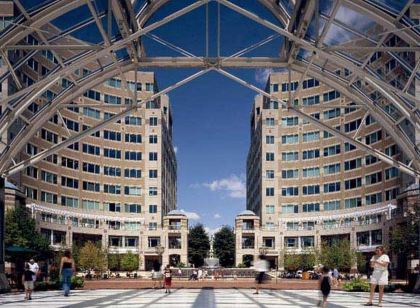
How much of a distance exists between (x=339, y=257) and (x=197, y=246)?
125 ft

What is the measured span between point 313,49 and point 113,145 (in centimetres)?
8698

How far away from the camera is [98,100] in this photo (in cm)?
10900

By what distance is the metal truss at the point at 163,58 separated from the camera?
2552 cm

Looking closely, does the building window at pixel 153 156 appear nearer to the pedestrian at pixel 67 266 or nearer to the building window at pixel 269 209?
the building window at pixel 269 209

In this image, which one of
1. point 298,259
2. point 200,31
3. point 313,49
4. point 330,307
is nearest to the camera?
point 330,307

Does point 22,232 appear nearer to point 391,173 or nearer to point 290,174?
point 391,173

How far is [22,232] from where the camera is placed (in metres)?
62.7

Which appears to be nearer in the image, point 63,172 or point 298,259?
point 298,259

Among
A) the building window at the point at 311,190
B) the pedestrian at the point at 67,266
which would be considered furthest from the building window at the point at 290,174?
the pedestrian at the point at 67,266

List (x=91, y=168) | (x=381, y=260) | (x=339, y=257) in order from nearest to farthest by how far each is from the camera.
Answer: (x=381, y=260), (x=339, y=257), (x=91, y=168)

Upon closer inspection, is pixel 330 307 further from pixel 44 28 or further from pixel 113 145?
pixel 113 145

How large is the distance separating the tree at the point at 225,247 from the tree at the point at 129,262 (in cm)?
1973

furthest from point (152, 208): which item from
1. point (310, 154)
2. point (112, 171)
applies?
point (310, 154)

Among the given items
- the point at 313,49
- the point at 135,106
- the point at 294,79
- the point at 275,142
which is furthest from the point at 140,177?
the point at 313,49
